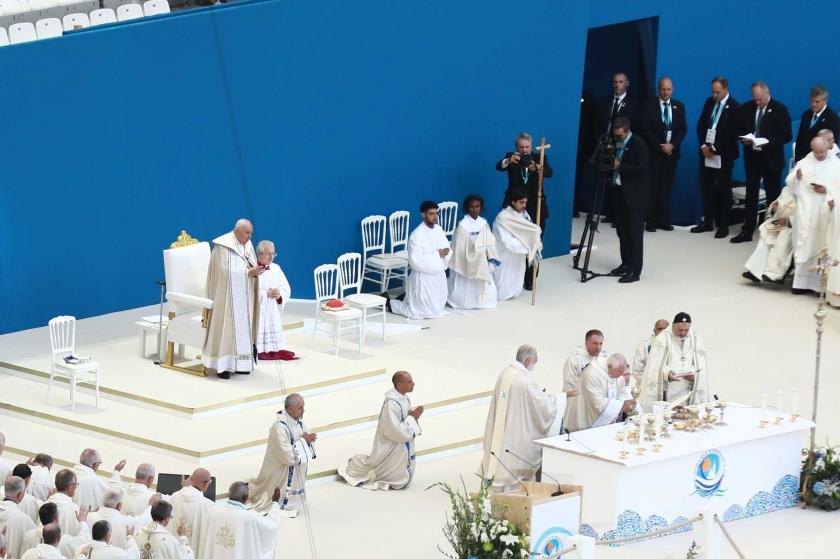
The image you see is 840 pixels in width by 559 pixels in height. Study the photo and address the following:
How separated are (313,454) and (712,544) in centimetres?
327

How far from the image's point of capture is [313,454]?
1350 centimetres

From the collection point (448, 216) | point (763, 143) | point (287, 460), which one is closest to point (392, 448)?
point (287, 460)

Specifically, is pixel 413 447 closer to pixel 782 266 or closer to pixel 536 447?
pixel 536 447

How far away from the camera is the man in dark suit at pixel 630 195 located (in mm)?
19312

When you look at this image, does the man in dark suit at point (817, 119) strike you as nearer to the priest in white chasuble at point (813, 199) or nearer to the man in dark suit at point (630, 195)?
the priest in white chasuble at point (813, 199)

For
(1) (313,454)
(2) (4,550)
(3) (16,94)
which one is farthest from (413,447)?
(3) (16,94)

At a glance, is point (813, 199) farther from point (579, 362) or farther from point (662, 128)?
point (579, 362)

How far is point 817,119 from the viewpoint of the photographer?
2039 centimetres

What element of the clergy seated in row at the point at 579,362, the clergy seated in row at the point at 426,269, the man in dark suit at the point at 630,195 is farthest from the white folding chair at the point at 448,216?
the clergy seated in row at the point at 579,362

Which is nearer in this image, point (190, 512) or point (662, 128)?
point (190, 512)

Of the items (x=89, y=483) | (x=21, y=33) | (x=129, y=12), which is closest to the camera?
(x=89, y=483)

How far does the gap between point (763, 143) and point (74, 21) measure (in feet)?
26.3

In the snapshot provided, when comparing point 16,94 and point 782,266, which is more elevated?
point 16,94

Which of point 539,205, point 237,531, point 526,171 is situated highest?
point 526,171
